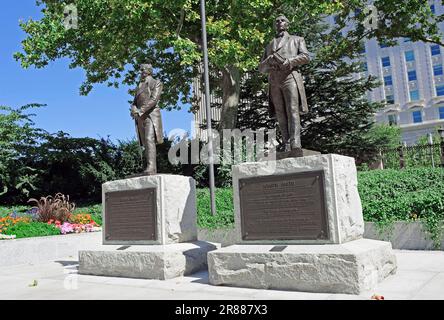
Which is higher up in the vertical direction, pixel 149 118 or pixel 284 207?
pixel 149 118

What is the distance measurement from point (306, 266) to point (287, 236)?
23.2 inches

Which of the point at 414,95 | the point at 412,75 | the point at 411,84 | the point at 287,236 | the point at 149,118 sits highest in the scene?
the point at 412,75

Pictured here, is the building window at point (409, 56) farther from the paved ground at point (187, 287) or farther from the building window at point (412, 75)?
the paved ground at point (187, 287)

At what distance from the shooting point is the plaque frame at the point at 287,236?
5523 mm

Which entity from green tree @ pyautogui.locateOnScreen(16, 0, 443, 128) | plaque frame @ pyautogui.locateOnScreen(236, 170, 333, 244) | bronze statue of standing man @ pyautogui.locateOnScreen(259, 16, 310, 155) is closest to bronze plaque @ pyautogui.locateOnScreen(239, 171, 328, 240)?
plaque frame @ pyautogui.locateOnScreen(236, 170, 333, 244)

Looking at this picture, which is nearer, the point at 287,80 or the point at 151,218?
the point at 287,80

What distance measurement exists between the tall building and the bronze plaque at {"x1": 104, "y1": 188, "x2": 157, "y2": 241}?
193ft

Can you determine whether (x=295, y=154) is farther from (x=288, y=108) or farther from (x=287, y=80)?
(x=287, y=80)

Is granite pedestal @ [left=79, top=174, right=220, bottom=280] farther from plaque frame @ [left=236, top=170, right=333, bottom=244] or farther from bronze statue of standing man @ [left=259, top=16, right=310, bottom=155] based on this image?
bronze statue of standing man @ [left=259, top=16, right=310, bottom=155]

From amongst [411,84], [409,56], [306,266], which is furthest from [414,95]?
[306,266]

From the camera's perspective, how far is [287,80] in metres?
6.35

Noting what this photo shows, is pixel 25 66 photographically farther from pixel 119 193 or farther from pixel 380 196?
pixel 380 196

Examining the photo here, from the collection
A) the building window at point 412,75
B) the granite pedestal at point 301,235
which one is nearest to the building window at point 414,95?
the building window at point 412,75

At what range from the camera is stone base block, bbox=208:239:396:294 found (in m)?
5.10
